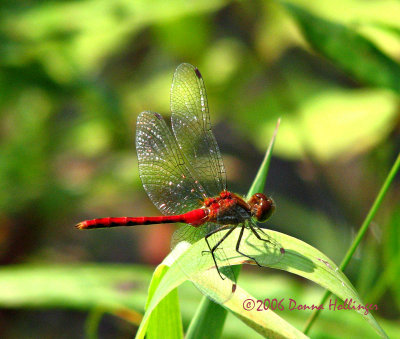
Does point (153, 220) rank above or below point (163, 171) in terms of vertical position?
below

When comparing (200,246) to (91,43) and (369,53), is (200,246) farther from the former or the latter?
(91,43)

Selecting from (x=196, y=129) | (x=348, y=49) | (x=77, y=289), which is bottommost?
(x=77, y=289)

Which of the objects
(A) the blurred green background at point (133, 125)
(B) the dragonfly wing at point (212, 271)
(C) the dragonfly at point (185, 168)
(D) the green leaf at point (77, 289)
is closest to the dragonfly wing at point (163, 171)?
(C) the dragonfly at point (185, 168)

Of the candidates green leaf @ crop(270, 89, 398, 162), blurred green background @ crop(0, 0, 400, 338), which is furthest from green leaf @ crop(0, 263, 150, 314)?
green leaf @ crop(270, 89, 398, 162)

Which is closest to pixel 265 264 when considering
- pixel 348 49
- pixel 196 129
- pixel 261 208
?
pixel 261 208

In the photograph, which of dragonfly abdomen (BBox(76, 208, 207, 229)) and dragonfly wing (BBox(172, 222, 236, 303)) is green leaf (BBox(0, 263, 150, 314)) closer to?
dragonfly abdomen (BBox(76, 208, 207, 229))

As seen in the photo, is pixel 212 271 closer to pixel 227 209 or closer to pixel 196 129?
pixel 227 209

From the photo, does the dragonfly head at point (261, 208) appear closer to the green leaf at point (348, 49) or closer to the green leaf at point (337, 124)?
the green leaf at point (348, 49)

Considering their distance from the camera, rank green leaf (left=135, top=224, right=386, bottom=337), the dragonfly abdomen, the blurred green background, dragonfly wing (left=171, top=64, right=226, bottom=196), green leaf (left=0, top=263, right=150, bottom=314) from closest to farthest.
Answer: green leaf (left=135, top=224, right=386, bottom=337) → the dragonfly abdomen → dragonfly wing (left=171, top=64, right=226, bottom=196) → green leaf (left=0, top=263, right=150, bottom=314) → the blurred green background
